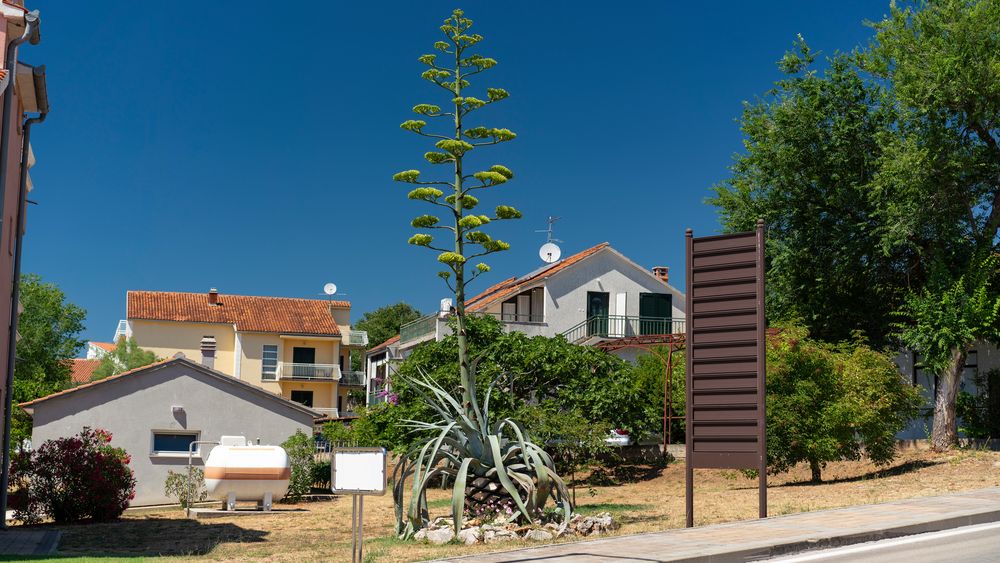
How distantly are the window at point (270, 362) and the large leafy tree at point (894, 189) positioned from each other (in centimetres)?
4099

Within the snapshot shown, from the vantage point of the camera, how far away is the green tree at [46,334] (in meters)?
56.2

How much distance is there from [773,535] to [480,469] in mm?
4695

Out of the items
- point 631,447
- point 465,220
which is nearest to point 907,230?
point 631,447

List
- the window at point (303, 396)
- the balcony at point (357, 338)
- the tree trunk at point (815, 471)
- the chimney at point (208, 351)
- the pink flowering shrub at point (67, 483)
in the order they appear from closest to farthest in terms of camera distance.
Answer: the pink flowering shrub at point (67, 483) → the tree trunk at point (815, 471) → the chimney at point (208, 351) → the window at point (303, 396) → the balcony at point (357, 338)

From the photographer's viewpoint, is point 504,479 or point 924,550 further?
point 504,479

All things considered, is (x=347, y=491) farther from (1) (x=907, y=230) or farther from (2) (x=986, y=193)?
A: (2) (x=986, y=193)

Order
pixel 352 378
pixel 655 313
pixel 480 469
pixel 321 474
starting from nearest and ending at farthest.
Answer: pixel 480 469, pixel 321 474, pixel 655 313, pixel 352 378

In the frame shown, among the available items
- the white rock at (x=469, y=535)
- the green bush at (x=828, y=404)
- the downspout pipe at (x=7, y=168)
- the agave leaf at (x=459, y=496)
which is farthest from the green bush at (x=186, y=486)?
the green bush at (x=828, y=404)

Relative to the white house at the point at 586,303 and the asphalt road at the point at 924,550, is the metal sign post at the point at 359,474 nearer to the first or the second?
the asphalt road at the point at 924,550

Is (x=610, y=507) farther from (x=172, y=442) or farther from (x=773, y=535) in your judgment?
(x=172, y=442)

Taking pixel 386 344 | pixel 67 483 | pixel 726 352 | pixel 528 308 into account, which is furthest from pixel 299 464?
pixel 386 344

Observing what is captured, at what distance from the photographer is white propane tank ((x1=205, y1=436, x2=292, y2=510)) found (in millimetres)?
25594

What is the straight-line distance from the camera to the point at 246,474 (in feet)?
84.2

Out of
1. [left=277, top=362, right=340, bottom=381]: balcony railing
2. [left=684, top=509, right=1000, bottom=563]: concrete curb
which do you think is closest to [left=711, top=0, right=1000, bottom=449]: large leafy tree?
[left=684, top=509, right=1000, bottom=563]: concrete curb
